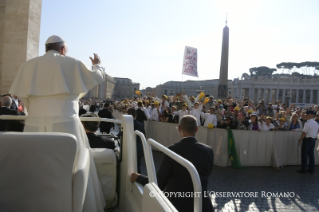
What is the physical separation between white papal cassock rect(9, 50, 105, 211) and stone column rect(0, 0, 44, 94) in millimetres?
8955

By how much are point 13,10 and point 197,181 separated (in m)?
11.6

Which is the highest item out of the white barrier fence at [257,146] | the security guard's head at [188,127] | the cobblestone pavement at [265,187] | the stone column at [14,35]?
the stone column at [14,35]

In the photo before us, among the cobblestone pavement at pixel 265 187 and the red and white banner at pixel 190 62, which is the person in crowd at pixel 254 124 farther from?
the red and white banner at pixel 190 62

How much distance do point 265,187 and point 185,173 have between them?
478 centimetres

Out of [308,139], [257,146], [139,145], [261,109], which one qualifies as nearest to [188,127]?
[139,145]

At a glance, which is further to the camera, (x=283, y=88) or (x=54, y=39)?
(x=283, y=88)

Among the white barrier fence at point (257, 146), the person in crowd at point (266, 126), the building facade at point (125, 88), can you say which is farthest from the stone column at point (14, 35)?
the building facade at point (125, 88)

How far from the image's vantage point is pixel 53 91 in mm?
2691

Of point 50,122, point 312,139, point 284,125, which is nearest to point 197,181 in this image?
point 50,122

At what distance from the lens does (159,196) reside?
1.73 metres

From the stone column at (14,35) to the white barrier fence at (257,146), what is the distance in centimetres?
759

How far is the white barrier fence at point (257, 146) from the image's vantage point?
8.71 meters

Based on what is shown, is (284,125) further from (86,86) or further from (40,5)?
(40,5)

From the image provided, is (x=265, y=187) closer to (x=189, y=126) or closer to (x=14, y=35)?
(x=189, y=126)
